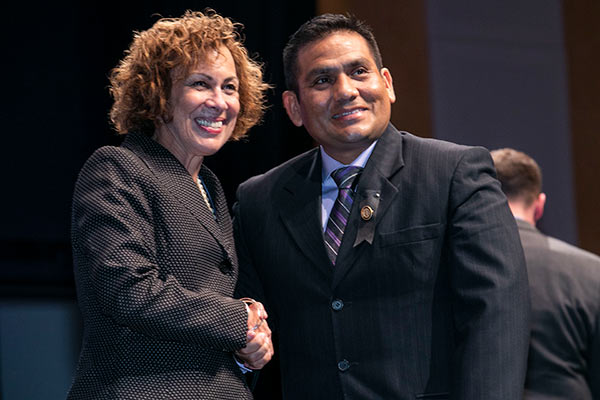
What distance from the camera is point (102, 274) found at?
192 cm

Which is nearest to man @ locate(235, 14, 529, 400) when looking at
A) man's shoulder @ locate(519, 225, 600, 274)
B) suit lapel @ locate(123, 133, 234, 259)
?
suit lapel @ locate(123, 133, 234, 259)

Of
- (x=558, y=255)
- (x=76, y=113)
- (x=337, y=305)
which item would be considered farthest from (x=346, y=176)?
(x=76, y=113)

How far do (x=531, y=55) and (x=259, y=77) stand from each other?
3.23 m

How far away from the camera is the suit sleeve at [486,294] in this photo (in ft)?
6.61

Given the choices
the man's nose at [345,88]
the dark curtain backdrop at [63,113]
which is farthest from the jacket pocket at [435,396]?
the dark curtain backdrop at [63,113]

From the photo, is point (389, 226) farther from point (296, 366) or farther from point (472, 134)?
point (472, 134)

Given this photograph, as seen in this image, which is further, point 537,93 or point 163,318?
point 537,93

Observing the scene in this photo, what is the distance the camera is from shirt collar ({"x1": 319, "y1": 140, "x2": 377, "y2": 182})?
7.84ft

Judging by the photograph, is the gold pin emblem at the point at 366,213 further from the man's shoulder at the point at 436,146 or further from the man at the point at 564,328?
the man at the point at 564,328

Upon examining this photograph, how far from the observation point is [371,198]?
7.34 feet

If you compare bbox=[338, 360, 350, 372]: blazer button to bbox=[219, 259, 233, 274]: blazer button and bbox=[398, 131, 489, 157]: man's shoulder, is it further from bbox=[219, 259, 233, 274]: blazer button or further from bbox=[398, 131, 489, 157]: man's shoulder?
bbox=[398, 131, 489, 157]: man's shoulder

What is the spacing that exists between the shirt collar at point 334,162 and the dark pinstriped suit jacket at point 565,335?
1.09 m

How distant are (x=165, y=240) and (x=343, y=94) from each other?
0.67 m

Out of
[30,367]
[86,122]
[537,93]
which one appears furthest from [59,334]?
[537,93]
